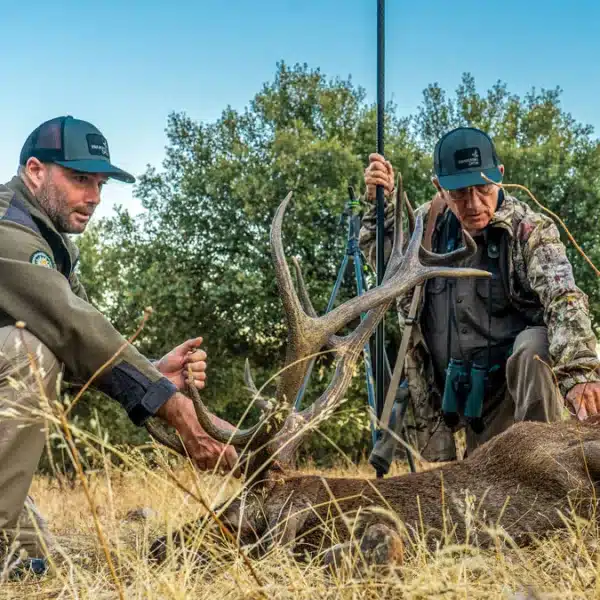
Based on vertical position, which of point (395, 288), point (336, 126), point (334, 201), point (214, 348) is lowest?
point (214, 348)

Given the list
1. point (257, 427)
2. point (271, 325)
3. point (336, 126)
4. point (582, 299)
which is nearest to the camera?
point (257, 427)

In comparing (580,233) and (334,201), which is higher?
(334,201)

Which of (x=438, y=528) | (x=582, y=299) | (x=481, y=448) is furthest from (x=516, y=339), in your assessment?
(x=438, y=528)

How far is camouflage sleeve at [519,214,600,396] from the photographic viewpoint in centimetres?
472

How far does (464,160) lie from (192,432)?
2.85m

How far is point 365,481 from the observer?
→ 3707 mm

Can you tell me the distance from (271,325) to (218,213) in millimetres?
2443

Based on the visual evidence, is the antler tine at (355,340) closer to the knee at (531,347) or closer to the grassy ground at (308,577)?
the grassy ground at (308,577)

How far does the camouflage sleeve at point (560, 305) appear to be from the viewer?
4723 mm

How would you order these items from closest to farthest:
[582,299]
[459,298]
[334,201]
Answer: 1. [582,299]
2. [459,298]
3. [334,201]

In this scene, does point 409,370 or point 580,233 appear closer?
point 409,370

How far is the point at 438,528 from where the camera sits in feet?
11.4

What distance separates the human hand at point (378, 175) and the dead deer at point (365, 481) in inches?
67.5

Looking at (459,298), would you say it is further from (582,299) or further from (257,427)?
(257,427)
